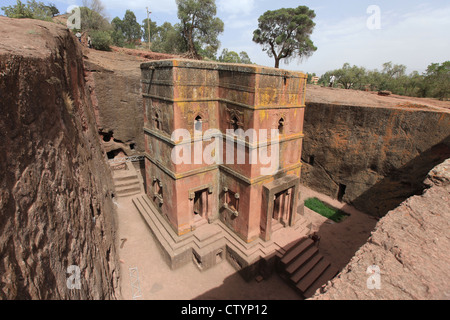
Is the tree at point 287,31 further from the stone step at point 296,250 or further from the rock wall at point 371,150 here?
the stone step at point 296,250

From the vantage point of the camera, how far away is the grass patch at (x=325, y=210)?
13.2m

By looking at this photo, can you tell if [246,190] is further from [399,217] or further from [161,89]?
[399,217]

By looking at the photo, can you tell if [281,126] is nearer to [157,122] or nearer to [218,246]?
[157,122]

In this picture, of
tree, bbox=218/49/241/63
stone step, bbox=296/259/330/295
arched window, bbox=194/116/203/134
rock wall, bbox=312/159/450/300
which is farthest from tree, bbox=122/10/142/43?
rock wall, bbox=312/159/450/300

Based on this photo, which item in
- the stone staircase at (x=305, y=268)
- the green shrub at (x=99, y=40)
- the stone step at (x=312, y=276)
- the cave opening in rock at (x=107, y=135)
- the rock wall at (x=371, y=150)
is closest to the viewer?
the stone step at (x=312, y=276)

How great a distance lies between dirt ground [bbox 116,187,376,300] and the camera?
8594 millimetres

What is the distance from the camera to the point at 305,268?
9266mm

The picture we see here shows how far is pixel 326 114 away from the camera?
14.0m

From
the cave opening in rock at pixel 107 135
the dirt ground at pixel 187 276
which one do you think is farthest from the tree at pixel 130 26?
the dirt ground at pixel 187 276

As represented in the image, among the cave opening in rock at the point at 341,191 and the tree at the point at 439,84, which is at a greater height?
the tree at the point at 439,84

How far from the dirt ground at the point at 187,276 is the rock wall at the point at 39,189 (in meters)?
2.60

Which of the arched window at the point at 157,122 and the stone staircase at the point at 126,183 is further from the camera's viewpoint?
the stone staircase at the point at 126,183

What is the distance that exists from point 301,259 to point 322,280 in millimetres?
1027

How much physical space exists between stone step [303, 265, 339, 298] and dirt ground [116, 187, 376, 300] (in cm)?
48
